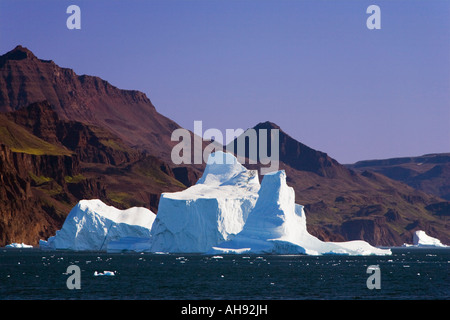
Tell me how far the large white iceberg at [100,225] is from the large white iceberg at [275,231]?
30.0 meters

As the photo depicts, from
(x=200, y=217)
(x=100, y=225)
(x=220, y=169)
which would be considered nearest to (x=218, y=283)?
(x=200, y=217)

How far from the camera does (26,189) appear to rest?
190750 millimetres

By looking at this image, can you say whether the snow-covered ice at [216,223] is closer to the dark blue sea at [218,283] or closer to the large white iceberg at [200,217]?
the large white iceberg at [200,217]

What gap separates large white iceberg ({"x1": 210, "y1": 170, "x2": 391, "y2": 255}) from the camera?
96.4m

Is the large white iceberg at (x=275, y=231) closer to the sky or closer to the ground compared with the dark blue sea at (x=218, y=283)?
closer to the sky

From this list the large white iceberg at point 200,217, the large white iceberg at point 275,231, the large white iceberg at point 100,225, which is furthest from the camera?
the large white iceberg at point 100,225

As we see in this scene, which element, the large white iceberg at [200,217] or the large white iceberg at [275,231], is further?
the large white iceberg at [200,217]

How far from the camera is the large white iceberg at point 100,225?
420ft

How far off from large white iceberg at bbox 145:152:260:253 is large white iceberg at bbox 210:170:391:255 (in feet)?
23.8

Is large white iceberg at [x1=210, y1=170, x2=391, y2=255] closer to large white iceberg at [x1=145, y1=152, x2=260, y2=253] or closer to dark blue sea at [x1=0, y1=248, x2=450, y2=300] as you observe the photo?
large white iceberg at [x1=145, y1=152, x2=260, y2=253]

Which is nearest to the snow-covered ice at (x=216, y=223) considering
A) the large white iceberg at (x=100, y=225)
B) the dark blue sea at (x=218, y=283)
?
the large white iceberg at (x=100, y=225)

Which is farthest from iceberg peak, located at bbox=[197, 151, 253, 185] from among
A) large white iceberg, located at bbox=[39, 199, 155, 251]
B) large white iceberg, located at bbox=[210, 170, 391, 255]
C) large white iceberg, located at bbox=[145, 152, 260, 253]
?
large white iceberg, located at bbox=[210, 170, 391, 255]
